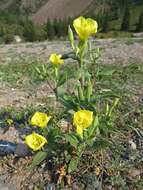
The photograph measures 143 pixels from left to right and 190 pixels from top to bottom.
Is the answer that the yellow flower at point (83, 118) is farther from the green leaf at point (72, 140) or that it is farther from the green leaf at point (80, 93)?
the green leaf at point (80, 93)

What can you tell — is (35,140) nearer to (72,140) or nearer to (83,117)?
(72,140)

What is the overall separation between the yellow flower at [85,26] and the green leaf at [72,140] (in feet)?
3.49

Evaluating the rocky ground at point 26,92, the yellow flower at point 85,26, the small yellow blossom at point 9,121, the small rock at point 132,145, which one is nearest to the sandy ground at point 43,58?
the rocky ground at point 26,92

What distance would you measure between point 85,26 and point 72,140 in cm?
120

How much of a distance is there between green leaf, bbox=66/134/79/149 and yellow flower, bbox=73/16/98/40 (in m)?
1.07

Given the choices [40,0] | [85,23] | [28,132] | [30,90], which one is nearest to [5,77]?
[30,90]

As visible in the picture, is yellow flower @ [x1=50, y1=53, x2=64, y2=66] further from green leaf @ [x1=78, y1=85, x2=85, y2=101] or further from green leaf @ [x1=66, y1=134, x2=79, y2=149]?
green leaf @ [x1=66, y1=134, x2=79, y2=149]

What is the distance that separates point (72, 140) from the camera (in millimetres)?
3918

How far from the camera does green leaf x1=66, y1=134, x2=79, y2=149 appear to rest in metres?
3.91

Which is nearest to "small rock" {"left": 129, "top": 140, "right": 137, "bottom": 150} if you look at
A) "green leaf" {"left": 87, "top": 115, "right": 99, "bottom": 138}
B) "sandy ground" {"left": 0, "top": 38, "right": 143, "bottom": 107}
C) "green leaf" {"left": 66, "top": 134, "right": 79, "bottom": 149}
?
"green leaf" {"left": 87, "top": 115, "right": 99, "bottom": 138}

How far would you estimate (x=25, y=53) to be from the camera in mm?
12438

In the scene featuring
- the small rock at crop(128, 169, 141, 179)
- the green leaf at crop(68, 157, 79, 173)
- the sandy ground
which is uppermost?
the green leaf at crop(68, 157, 79, 173)

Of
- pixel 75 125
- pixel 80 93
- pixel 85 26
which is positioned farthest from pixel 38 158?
pixel 85 26

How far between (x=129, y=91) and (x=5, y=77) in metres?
3.09
